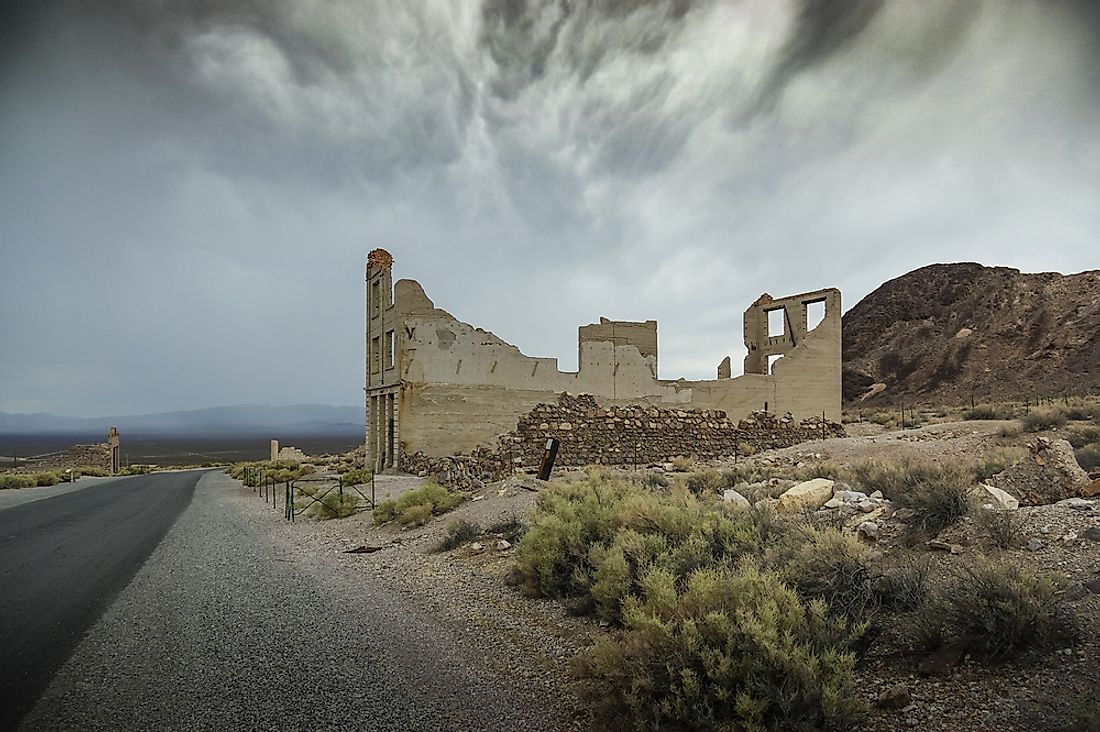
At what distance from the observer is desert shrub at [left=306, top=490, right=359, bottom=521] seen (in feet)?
48.9

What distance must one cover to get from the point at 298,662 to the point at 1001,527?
6409 millimetres

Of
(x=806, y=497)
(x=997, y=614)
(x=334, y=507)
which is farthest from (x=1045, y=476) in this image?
(x=334, y=507)

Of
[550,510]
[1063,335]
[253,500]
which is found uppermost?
[1063,335]

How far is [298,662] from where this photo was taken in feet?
17.4

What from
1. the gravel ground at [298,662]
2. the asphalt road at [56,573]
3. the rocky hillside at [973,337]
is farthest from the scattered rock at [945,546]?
the rocky hillside at [973,337]

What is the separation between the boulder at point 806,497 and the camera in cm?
930

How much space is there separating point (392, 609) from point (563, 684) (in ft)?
8.95

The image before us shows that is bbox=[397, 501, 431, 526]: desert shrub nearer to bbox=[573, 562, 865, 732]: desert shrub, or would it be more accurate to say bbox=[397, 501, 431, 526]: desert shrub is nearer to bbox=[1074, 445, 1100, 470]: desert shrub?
bbox=[573, 562, 865, 732]: desert shrub

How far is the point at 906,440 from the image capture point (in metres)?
21.3

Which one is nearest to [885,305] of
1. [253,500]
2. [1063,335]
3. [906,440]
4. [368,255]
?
[1063,335]

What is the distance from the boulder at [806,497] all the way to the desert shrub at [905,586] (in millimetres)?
3386

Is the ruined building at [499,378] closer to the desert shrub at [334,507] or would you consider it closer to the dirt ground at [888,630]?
the desert shrub at [334,507]

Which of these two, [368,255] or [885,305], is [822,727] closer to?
[368,255]

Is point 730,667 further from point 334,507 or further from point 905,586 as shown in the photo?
point 334,507
